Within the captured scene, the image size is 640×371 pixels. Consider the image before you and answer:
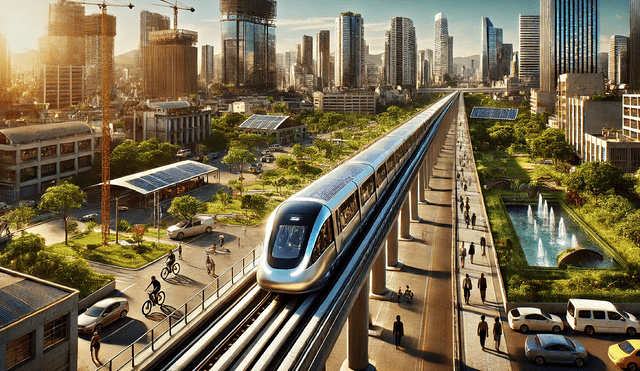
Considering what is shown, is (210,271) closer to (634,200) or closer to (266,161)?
(634,200)

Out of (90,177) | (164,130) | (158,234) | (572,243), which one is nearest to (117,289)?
(158,234)

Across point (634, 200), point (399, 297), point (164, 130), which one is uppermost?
point (164, 130)

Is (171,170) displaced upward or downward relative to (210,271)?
upward

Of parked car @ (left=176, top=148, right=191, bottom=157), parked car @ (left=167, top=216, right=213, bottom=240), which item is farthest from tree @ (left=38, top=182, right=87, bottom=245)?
parked car @ (left=176, top=148, right=191, bottom=157)

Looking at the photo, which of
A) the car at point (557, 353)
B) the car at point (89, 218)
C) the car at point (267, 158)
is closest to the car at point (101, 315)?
the car at point (557, 353)

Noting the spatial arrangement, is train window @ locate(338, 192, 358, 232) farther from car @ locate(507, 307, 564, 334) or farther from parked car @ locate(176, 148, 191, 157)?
parked car @ locate(176, 148, 191, 157)

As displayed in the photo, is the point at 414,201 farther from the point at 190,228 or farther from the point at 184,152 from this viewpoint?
the point at 184,152

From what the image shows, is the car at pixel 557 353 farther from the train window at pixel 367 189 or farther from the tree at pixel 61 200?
the tree at pixel 61 200
